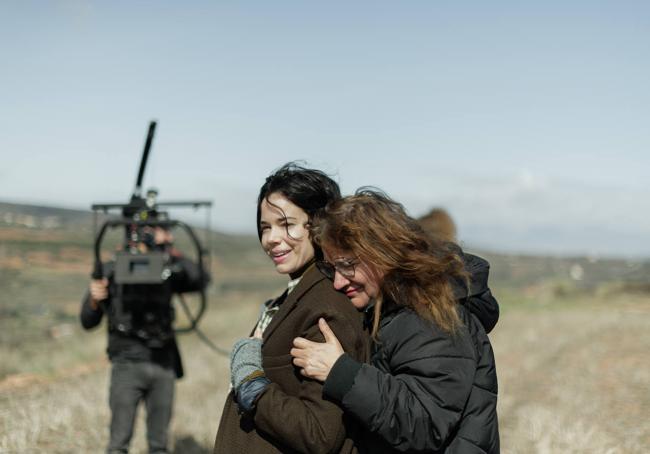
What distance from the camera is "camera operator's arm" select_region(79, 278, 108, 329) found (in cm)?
502

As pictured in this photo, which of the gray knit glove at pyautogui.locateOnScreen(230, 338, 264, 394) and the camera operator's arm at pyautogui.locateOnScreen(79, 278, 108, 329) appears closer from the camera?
the gray knit glove at pyautogui.locateOnScreen(230, 338, 264, 394)

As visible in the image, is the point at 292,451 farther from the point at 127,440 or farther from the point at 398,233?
the point at 127,440

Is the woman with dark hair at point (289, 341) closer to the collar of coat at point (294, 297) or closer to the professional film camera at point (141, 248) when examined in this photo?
the collar of coat at point (294, 297)

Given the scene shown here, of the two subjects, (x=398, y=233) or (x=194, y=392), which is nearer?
(x=398, y=233)

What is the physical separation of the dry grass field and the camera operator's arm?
1128 mm

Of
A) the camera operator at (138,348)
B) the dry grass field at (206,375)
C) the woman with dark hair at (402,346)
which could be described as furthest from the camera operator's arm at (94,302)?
the woman with dark hair at (402,346)

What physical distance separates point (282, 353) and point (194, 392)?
655cm

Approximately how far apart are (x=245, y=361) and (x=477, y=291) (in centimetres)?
84

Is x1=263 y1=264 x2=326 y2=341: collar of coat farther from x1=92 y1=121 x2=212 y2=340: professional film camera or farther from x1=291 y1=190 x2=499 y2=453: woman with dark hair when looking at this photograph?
x1=92 y1=121 x2=212 y2=340: professional film camera

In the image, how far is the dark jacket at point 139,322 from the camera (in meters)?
5.05

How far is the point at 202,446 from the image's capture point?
6043 mm

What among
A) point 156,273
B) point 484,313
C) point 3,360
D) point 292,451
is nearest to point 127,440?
point 156,273

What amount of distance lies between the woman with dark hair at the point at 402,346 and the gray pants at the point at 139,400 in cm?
272

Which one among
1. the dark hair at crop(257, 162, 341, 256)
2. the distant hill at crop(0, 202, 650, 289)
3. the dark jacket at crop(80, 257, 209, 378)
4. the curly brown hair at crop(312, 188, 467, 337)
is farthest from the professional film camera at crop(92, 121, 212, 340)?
the distant hill at crop(0, 202, 650, 289)
